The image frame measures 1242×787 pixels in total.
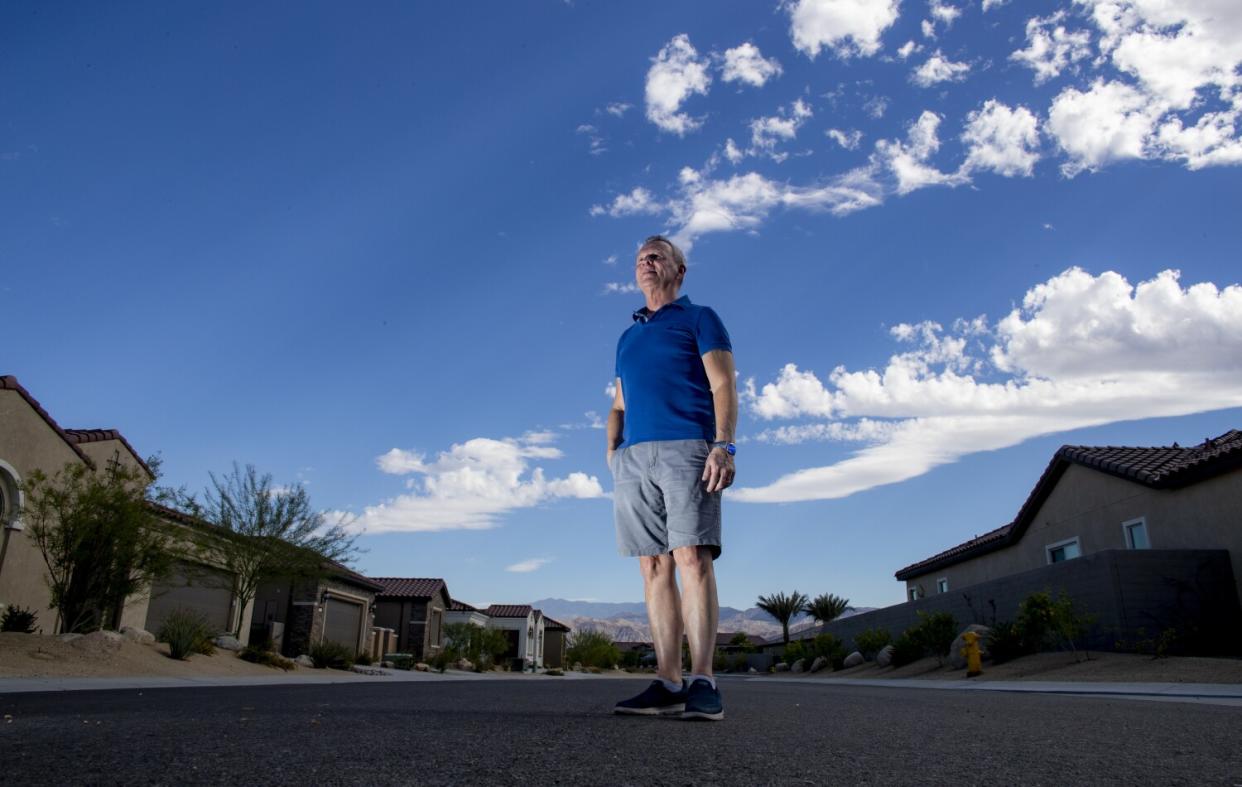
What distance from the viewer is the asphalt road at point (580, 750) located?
1.77 m

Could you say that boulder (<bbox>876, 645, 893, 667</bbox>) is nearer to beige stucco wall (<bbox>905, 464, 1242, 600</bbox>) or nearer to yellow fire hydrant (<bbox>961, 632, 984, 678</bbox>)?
beige stucco wall (<bbox>905, 464, 1242, 600</bbox>)

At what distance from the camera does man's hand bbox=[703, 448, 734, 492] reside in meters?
3.46

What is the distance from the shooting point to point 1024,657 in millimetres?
16031

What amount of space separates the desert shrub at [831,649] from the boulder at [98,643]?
21.9 m

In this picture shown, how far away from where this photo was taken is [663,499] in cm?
369

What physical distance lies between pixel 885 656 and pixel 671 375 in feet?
70.5

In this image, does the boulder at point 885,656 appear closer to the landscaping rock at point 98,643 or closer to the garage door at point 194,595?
the garage door at point 194,595

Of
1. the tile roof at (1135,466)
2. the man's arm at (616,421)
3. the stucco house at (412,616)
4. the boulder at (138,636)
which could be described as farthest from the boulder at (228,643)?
the stucco house at (412,616)

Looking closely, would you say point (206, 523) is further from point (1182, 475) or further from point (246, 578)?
point (1182, 475)

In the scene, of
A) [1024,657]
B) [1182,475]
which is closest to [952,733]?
[1024,657]

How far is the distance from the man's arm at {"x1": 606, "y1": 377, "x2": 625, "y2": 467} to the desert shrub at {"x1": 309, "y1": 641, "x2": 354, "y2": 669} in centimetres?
1994

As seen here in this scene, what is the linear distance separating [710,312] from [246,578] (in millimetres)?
20464

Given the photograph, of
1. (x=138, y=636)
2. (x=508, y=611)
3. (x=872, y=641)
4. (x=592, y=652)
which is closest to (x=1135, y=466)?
(x=872, y=641)

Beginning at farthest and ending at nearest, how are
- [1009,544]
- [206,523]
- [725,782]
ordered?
[1009,544] < [206,523] < [725,782]
